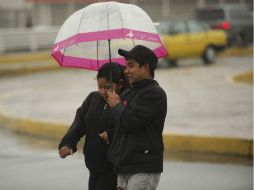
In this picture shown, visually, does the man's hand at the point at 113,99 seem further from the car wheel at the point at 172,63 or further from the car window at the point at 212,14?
the car window at the point at 212,14

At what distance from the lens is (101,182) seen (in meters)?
5.51

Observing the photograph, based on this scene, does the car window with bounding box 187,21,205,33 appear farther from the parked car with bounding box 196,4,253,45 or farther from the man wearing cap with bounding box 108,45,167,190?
the man wearing cap with bounding box 108,45,167,190

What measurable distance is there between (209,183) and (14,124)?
5.68 meters

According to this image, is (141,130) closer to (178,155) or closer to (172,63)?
(178,155)

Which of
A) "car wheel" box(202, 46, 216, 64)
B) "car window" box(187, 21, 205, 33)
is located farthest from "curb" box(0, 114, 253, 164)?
"car wheel" box(202, 46, 216, 64)

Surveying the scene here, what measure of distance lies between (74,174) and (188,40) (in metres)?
17.6

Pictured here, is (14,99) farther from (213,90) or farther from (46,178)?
(46,178)

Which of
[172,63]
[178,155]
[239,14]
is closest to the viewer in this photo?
[178,155]

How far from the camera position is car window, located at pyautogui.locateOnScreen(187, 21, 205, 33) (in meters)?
26.7

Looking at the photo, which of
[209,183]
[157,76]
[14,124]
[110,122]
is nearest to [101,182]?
[110,122]

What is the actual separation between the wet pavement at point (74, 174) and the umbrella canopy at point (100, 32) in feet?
9.36

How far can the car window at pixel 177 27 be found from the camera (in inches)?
1032

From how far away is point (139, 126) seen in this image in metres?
4.92

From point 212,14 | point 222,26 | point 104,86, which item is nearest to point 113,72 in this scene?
point 104,86
